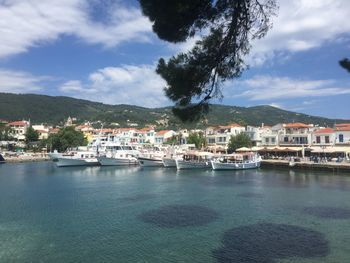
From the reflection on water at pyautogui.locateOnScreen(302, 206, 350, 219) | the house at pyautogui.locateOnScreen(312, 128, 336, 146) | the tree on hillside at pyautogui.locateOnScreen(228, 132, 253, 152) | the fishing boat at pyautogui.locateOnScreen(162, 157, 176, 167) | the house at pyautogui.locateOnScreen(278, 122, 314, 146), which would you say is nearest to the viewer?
the reflection on water at pyautogui.locateOnScreen(302, 206, 350, 219)

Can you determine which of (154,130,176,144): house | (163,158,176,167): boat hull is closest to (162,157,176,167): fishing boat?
(163,158,176,167): boat hull

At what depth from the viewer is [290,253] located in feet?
50.8

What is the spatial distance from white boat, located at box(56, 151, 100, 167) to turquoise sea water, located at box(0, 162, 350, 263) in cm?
3075

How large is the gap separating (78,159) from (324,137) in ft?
145

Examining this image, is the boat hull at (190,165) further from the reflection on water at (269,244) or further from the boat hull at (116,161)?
the reflection on water at (269,244)

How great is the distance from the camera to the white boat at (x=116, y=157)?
218ft

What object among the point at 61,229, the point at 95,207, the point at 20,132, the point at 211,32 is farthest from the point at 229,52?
the point at 20,132

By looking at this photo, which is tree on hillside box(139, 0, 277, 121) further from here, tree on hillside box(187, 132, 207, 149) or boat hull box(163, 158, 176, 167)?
tree on hillside box(187, 132, 207, 149)

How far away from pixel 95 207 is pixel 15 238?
8175mm

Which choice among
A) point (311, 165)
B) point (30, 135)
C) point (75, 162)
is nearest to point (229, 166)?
point (311, 165)

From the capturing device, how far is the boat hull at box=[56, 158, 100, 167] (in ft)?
213

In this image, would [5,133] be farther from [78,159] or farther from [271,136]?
[271,136]

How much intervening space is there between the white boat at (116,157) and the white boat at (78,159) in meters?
1.96

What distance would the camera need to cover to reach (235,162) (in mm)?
58531
